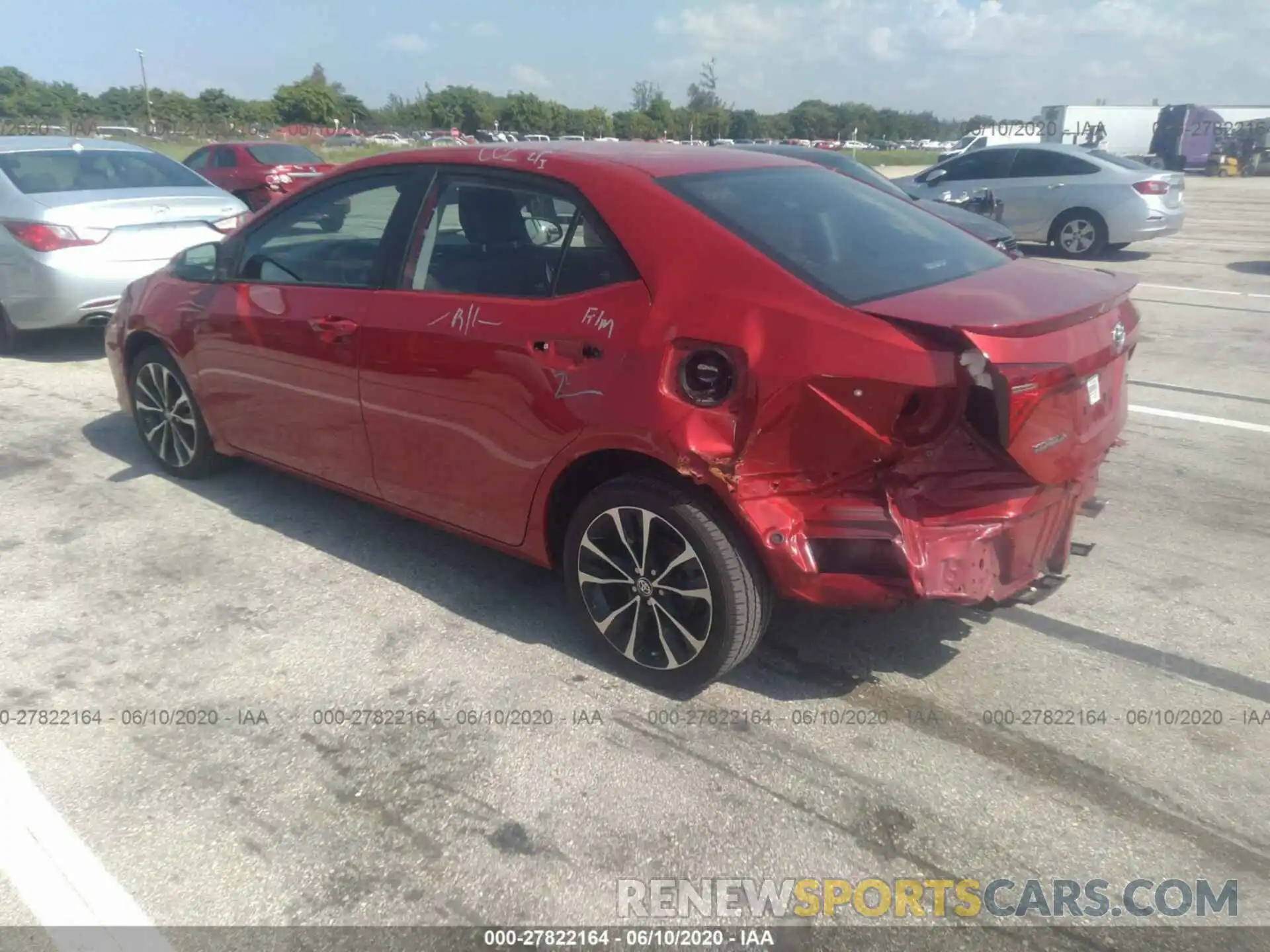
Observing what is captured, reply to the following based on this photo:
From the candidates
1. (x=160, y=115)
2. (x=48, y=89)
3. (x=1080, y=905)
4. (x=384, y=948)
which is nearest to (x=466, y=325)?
(x=384, y=948)

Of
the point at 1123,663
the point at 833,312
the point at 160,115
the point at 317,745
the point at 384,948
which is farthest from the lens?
the point at 160,115

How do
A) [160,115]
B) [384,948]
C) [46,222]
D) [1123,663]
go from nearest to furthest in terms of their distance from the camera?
1. [384,948]
2. [1123,663]
3. [46,222]
4. [160,115]

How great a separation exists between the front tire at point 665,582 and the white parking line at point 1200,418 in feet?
14.4

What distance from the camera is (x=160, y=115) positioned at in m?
76.1

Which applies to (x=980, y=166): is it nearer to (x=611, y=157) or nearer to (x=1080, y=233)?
(x=1080, y=233)

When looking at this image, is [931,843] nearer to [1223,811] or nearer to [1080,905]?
[1080,905]

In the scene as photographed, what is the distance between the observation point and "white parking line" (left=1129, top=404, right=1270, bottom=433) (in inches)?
245

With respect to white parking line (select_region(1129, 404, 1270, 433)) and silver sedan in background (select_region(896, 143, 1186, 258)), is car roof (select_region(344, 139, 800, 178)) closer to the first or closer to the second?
white parking line (select_region(1129, 404, 1270, 433))

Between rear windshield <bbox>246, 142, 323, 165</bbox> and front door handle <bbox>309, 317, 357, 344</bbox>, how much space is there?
15.5 m

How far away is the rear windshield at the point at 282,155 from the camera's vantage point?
1809 centimetres

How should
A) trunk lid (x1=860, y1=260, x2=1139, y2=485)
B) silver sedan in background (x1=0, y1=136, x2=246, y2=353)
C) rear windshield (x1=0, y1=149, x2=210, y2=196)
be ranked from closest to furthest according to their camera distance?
trunk lid (x1=860, y1=260, x2=1139, y2=485) < silver sedan in background (x1=0, y1=136, x2=246, y2=353) < rear windshield (x1=0, y1=149, x2=210, y2=196)

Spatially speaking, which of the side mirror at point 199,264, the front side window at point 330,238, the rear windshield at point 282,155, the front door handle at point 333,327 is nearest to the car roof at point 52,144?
the side mirror at point 199,264

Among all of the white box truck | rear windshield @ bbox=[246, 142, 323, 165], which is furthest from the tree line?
rear windshield @ bbox=[246, 142, 323, 165]

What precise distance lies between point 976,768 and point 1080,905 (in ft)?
1.81
